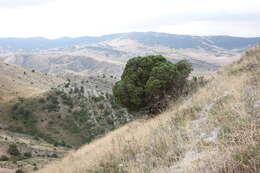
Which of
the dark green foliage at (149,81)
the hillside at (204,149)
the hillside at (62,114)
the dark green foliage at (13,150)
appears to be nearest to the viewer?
the hillside at (204,149)

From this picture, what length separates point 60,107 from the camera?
43.6m

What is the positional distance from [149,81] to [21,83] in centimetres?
5243

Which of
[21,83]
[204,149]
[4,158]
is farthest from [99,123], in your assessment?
Answer: [204,149]

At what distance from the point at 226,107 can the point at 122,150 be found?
2.80 m

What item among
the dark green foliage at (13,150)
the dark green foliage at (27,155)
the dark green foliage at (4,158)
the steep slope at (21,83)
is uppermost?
the steep slope at (21,83)

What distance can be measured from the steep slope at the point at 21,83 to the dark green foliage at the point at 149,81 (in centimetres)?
3613

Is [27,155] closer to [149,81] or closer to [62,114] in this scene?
[62,114]

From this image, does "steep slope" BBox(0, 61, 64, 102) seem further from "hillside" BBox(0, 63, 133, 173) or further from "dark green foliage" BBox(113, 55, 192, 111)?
"dark green foliage" BBox(113, 55, 192, 111)

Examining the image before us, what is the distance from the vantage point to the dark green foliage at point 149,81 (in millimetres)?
15507

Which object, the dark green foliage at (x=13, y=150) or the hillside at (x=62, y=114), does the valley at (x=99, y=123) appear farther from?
the dark green foliage at (x=13, y=150)

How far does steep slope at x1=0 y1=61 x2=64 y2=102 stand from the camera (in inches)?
1922

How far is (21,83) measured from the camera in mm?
59344

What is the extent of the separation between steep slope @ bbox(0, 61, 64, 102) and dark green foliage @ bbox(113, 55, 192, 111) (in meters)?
36.1

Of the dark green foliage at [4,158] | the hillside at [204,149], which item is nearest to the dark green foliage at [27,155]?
the dark green foliage at [4,158]
